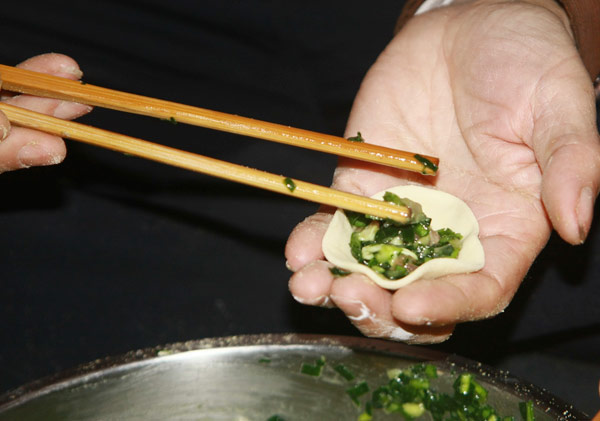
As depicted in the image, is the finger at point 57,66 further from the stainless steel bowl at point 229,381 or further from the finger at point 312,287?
the finger at point 312,287

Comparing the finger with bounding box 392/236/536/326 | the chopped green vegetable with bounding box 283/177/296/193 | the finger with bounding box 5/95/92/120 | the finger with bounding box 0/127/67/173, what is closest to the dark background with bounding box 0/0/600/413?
the finger with bounding box 5/95/92/120

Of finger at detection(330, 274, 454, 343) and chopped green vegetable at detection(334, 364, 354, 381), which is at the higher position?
finger at detection(330, 274, 454, 343)

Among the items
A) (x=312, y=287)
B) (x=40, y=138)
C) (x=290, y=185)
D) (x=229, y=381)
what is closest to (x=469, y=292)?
(x=312, y=287)

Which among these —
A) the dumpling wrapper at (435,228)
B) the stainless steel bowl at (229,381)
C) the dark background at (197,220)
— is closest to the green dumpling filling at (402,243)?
the dumpling wrapper at (435,228)

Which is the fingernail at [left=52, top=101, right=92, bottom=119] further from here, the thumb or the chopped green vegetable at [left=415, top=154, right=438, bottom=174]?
the thumb

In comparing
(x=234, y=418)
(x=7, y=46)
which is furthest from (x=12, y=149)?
(x=234, y=418)

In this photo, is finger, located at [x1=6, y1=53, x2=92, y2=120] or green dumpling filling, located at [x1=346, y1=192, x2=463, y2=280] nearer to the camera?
green dumpling filling, located at [x1=346, y1=192, x2=463, y2=280]
